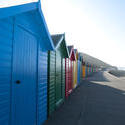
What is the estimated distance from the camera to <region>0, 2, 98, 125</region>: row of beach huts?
9.36 ft

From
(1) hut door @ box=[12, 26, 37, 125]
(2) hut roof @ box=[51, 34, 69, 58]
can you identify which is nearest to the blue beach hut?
(1) hut door @ box=[12, 26, 37, 125]

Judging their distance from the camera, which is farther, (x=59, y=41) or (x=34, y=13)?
(x=59, y=41)

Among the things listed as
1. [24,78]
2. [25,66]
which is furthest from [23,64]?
[24,78]

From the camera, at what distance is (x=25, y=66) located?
3730 mm

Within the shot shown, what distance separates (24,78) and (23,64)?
41 cm

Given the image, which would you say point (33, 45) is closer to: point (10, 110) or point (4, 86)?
point (4, 86)

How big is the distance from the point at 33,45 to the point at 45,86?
187 centimetres

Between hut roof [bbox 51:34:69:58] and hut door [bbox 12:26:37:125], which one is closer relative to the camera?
hut door [bbox 12:26:37:125]

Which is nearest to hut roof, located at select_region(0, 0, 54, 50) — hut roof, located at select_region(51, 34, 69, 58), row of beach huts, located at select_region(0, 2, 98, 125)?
row of beach huts, located at select_region(0, 2, 98, 125)

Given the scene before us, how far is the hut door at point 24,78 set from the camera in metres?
3.26

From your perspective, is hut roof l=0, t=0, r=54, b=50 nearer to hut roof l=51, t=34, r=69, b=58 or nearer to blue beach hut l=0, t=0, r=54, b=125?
blue beach hut l=0, t=0, r=54, b=125

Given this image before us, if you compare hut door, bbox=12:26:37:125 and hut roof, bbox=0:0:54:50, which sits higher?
hut roof, bbox=0:0:54:50

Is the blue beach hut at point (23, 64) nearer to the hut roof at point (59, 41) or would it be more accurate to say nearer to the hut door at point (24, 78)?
the hut door at point (24, 78)

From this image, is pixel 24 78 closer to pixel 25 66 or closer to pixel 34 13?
pixel 25 66
